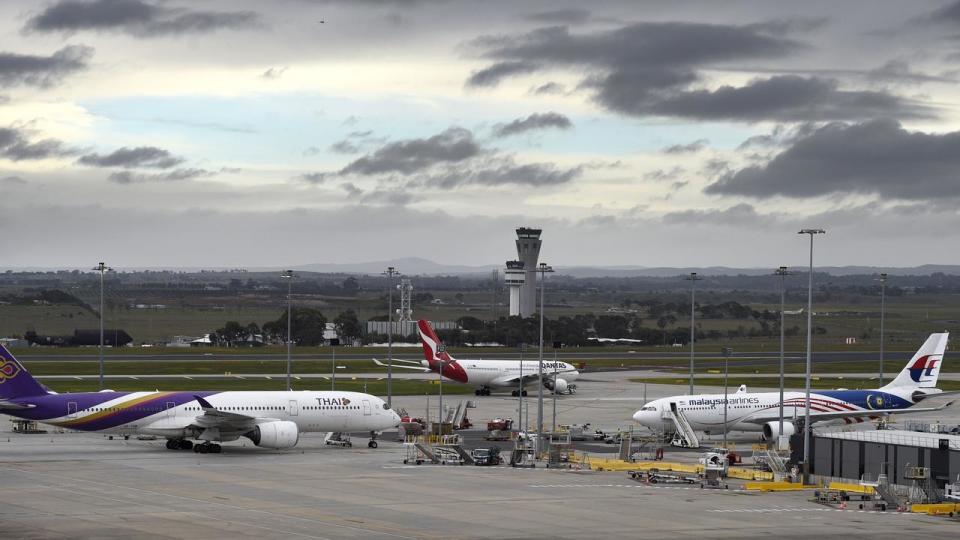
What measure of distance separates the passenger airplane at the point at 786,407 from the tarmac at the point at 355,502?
18.6m

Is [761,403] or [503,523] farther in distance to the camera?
[761,403]

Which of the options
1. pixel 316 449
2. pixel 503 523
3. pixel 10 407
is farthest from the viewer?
pixel 316 449

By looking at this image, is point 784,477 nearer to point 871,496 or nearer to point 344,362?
point 871,496

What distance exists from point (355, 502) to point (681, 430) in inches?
1369

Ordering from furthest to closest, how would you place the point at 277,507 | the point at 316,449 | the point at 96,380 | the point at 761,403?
the point at 96,380 < the point at 761,403 < the point at 316,449 < the point at 277,507

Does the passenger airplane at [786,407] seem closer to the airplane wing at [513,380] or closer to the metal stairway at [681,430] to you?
the metal stairway at [681,430]

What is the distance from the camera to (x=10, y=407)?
78938 mm

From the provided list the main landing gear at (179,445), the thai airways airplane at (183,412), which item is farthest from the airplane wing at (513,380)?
the main landing gear at (179,445)

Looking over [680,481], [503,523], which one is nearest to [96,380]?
[680,481]

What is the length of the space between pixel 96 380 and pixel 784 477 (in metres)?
78.2

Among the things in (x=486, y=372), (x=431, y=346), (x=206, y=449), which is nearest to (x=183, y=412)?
(x=206, y=449)

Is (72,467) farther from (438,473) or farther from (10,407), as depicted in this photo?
(438,473)

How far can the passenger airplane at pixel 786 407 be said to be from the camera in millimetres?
91938

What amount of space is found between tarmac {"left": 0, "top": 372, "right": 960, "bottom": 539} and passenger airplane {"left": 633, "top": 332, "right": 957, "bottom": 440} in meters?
18.6
